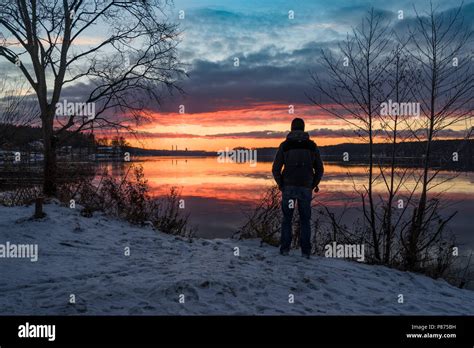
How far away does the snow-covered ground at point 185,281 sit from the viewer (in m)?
5.42

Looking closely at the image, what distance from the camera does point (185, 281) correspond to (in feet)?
19.9

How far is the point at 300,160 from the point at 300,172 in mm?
261

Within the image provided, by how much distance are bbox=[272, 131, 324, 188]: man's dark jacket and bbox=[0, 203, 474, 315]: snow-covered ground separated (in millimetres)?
1704

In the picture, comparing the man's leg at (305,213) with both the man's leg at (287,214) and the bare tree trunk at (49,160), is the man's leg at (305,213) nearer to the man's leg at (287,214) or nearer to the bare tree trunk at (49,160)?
the man's leg at (287,214)

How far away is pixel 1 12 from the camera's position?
12578 mm

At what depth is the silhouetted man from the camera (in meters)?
8.48

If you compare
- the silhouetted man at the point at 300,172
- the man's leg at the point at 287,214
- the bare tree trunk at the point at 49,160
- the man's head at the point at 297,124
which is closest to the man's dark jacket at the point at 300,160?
the silhouetted man at the point at 300,172

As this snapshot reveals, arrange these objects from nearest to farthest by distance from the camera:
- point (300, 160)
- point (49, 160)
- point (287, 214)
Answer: point (300, 160), point (287, 214), point (49, 160)

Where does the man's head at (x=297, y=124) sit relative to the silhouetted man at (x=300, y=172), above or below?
above

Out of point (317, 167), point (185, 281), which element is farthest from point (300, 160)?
point (185, 281)

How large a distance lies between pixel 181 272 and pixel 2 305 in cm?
271

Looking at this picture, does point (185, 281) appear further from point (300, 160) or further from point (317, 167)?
point (317, 167)

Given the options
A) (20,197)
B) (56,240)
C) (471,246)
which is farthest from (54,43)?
(471,246)
